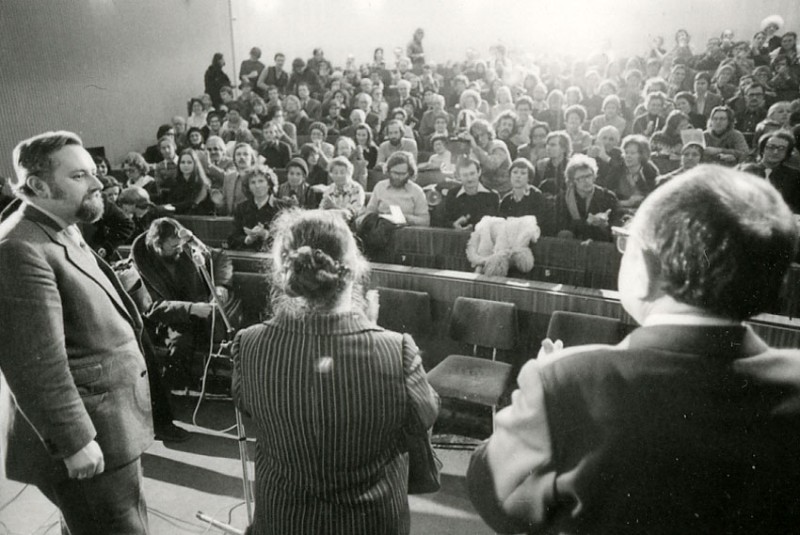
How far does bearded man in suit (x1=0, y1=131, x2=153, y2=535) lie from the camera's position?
1511mm

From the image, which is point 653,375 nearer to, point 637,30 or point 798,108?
point 798,108

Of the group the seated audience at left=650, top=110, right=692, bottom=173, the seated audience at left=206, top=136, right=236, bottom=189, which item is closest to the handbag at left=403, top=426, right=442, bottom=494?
the seated audience at left=650, top=110, right=692, bottom=173

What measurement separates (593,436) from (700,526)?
0.61 ft

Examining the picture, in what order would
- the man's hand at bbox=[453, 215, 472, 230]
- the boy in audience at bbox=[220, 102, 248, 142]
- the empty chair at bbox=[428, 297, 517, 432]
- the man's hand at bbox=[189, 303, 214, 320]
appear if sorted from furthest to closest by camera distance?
the boy in audience at bbox=[220, 102, 248, 142]
the man's hand at bbox=[453, 215, 472, 230]
the man's hand at bbox=[189, 303, 214, 320]
the empty chair at bbox=[428, 297, 517, 432]

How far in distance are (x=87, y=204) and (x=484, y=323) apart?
217cm

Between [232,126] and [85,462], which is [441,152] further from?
[85,462]

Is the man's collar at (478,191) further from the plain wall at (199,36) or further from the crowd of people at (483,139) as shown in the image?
the plain wall at (199,36)

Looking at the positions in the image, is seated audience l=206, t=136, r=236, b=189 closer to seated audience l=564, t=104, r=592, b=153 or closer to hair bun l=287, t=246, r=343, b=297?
seated audience l=564, t=104, r=592, b=153

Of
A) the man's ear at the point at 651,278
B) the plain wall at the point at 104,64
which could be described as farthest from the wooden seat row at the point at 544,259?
the plain wall at the point at 104,64

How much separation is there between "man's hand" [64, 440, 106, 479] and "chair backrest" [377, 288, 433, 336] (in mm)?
2098

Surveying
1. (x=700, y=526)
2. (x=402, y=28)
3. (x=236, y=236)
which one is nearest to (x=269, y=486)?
(x=700, y=526)

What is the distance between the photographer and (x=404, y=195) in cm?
464

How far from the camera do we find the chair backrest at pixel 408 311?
11.6ft

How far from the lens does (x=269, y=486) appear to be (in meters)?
1.41
